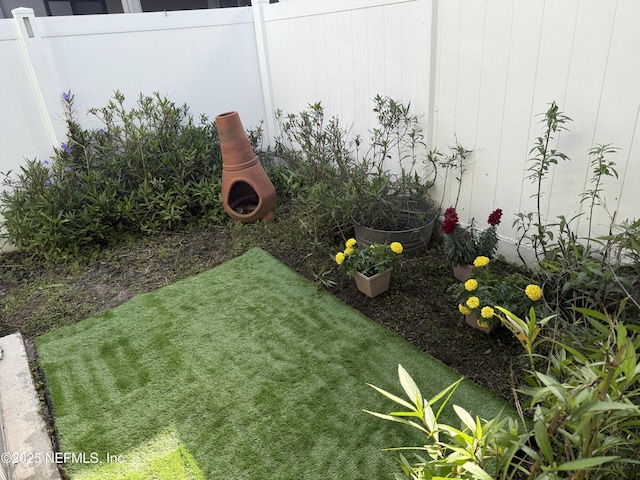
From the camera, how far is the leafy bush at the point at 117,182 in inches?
129

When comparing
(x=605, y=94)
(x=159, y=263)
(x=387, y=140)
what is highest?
(x=605, y=94)

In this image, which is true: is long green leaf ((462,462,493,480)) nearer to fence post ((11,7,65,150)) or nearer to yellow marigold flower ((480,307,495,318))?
yellow marigold flower ((480,307,495,318))

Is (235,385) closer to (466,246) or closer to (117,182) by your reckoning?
(466,246)

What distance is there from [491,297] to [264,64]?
135 inches

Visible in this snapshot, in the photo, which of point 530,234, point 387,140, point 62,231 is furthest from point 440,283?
point 62,231

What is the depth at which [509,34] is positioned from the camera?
232cm

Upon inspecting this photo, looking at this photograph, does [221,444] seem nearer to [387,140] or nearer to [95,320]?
[95,320]

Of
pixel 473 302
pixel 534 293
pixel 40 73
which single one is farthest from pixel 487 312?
pixel 40 73

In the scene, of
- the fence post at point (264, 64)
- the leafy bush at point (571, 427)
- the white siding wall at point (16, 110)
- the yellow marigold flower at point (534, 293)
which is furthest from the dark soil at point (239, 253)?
the fence post at point (264, 64)

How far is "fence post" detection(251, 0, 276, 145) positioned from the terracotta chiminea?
1.06 m

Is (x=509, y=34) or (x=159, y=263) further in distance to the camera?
(x=159, y=263)

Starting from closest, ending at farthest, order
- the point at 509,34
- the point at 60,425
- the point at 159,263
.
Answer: the point at 60,425, the point at 509,34, the point at 159,263

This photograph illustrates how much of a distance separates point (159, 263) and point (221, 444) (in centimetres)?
181

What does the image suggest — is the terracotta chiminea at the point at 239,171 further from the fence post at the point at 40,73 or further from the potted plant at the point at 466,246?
the potted plant at the point at 466,246
